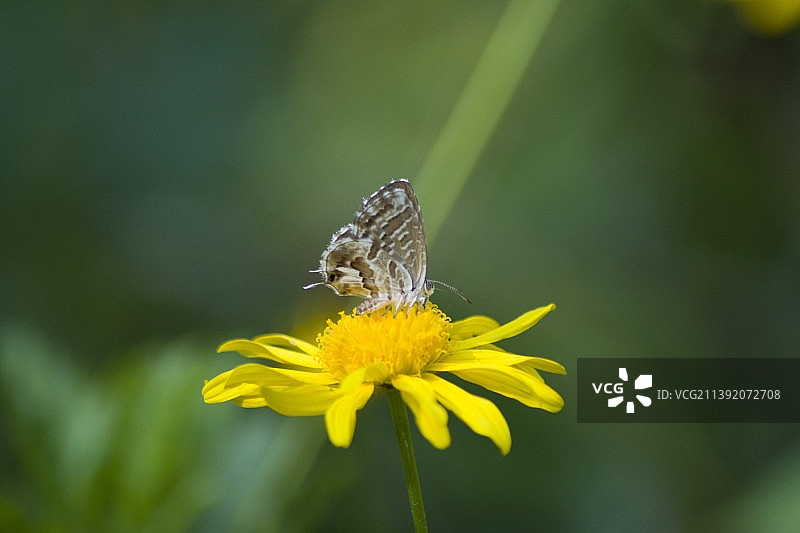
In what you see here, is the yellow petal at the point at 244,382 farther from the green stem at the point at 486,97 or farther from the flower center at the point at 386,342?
the green stem at the point at 486,97

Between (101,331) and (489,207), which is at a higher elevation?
(489,207)

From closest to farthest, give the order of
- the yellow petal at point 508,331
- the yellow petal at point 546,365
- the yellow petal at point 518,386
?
the yellow petal at point 518,386
the yellow petal at point 546,365
the yellow petal at point 508,331

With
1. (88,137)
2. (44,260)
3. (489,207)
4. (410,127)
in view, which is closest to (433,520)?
(489,207)

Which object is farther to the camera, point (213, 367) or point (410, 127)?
point (410, 127)

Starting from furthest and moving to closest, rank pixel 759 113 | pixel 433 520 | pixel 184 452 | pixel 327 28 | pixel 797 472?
pixel 327 28 < pixel 759 113 < pixel 433 520 < pixel 797 472 < pixel 184 452

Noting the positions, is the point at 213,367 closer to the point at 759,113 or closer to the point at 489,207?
the point at 489,207

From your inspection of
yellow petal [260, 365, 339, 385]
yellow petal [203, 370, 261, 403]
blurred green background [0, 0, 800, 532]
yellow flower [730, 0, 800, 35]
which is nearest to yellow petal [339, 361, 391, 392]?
yellow petal [260, 365, 339, 385]

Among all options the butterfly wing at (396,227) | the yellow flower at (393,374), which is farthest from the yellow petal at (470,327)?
the butterfly wing at (396,227)
